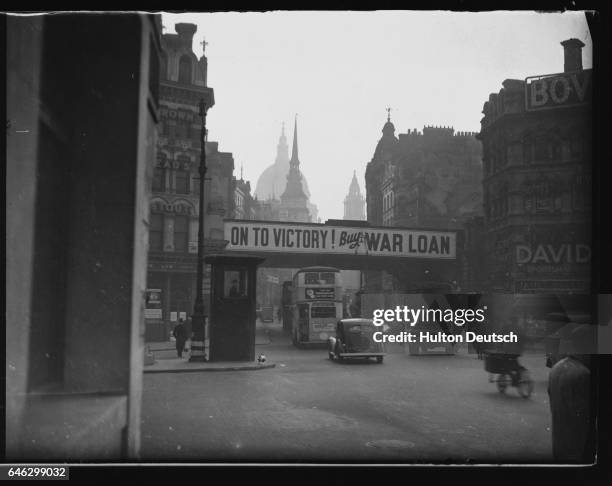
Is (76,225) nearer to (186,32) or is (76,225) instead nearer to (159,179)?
(186,32)

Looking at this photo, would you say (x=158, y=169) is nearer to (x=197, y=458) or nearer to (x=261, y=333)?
(x=197, y=458)

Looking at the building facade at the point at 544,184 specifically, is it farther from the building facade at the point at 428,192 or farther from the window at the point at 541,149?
the building facade at the point at 428,192

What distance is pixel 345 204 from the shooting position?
558 cm

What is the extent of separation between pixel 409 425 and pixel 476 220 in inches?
97.2

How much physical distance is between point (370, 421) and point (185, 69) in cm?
353

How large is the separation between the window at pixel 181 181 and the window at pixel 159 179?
0.44 ft

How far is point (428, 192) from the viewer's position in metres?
6.43

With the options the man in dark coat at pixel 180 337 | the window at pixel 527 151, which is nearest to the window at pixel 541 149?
the window at pixel 527 151

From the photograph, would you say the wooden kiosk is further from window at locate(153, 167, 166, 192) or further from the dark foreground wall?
the dark foreground wall

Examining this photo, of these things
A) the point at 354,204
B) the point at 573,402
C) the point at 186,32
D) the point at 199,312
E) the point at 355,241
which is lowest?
the point at 573,402

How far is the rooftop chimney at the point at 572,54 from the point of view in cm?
427

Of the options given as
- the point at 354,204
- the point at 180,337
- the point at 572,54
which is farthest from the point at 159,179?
the point at 572,54

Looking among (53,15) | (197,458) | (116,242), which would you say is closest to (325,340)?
(197,458)

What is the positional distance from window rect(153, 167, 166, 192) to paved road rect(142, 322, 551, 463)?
1978 millimetres
